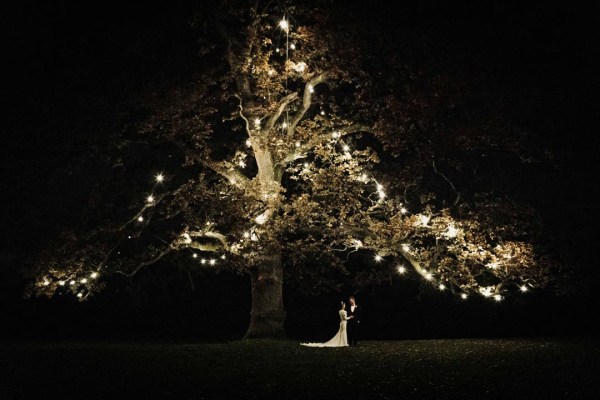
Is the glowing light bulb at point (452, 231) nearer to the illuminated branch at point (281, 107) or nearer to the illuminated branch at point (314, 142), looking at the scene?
the illuminated branch at point (314, 142)

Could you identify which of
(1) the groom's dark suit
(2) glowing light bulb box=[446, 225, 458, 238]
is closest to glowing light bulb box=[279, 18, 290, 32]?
(2) glowing light bulb box=[446, 225, 458, 238]

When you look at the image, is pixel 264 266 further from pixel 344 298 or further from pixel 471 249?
pixel 344 298

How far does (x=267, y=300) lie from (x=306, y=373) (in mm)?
7879

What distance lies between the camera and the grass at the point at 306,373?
28.3 feet

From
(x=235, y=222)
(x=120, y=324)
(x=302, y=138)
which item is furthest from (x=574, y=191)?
(x=120, y=324)

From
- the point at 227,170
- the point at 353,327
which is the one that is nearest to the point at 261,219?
the point at 227,170

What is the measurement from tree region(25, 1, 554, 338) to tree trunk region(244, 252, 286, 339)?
0.03 metres

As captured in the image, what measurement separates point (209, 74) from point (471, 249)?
860 cm

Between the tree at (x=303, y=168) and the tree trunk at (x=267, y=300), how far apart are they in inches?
1.3

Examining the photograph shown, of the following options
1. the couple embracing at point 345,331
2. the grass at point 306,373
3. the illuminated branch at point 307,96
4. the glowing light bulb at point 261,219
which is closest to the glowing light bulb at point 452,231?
the couple embracing at point 345,331

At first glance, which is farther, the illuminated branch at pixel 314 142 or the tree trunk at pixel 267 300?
the tree trunk at pixel 267 300

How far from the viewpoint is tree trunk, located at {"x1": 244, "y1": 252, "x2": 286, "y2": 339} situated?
719 inches

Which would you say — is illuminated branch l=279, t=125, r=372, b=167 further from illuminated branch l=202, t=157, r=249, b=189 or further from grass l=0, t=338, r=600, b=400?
grass l=0, t=338, r=600, b=400

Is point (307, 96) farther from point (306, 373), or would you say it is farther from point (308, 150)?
point (306, 373)
